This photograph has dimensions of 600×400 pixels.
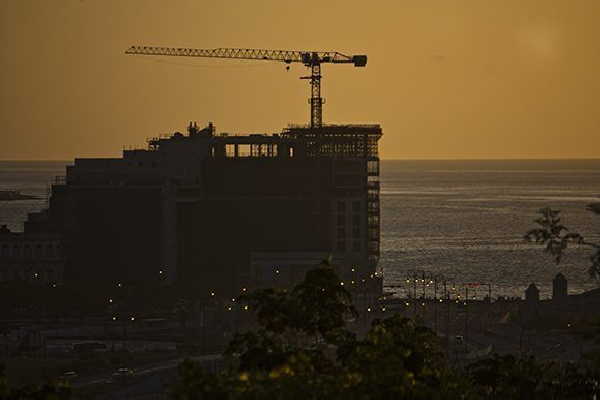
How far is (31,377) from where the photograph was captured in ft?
300

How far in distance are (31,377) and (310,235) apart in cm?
7769

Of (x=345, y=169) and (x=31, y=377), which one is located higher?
(x=345, y=169)

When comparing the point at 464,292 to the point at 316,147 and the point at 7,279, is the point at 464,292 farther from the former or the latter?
the point at 7,279

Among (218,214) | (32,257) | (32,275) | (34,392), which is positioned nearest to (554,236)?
(34,392)

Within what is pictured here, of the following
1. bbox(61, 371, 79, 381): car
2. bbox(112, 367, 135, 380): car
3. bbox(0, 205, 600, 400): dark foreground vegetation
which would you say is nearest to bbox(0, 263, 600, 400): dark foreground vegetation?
bbox(0, 205, 600, 400): dark foreground vegetation

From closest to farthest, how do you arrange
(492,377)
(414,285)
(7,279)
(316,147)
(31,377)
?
(492,377)
(31,377)
(7,279)
(414,285)
(316,147)

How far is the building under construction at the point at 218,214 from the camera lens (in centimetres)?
15725

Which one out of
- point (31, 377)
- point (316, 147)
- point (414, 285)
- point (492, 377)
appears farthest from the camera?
point (316, 147)

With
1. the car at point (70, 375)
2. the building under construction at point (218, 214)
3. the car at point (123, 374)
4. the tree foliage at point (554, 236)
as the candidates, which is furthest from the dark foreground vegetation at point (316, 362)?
the building under construction at point (218, 214)

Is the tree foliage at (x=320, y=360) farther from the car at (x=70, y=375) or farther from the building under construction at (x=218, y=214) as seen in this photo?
the building under construction at (x=218, y=214)

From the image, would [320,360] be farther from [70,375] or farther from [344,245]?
[344,245]

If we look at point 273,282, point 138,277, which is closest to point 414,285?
point 273,282

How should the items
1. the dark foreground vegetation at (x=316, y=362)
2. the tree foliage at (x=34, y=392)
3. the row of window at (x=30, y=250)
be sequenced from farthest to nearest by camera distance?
the row of window at (x=30, y=250)
the tree foliage at (x=34, y=392)
the dark foreground vegetation at (x=316, y=362)

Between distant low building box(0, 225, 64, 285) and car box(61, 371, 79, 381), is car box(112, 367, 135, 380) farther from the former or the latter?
distant low building box(0, 225, 64, 285)
